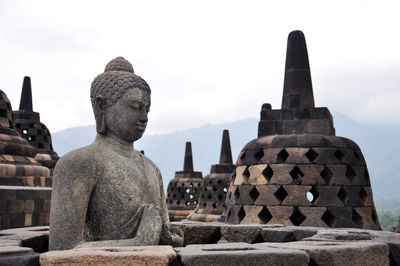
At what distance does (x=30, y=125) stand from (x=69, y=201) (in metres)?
13.6

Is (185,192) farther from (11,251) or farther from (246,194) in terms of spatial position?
(11,251)

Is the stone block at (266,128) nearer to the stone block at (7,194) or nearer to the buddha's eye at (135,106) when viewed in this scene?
the stone block at (7,194)

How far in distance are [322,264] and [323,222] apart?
3349 mm

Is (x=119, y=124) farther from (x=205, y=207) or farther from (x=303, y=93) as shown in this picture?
(x=205, y=207)

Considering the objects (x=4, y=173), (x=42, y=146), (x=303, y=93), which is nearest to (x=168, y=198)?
(x=42, y=146)

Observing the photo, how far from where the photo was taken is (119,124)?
3672 millimetres

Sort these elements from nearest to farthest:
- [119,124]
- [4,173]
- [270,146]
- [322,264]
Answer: [322,264]
[119,124]
[270,146]
[4,173]

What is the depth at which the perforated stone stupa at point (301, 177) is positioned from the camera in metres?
6.40

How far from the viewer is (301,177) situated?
6.50 metres

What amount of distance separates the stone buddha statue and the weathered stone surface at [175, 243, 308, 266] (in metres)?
0.54

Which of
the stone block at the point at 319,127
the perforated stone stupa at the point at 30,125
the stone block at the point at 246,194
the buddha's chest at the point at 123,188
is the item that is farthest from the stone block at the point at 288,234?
the perforated stone stupa at the point at 30,125

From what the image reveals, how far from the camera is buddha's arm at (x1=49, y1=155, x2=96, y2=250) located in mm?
3258

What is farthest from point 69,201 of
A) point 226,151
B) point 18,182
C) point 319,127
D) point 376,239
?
point 226,151

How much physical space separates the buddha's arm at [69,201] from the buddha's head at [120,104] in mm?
410
